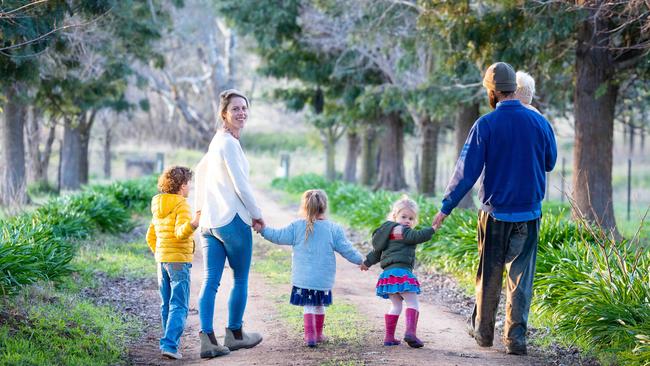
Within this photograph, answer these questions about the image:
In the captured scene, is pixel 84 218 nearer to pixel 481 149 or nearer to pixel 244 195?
pixel 244 195

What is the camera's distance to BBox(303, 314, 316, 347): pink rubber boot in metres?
7.07

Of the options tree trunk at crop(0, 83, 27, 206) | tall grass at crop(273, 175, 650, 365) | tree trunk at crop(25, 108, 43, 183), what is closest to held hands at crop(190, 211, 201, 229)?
tall grass at crop(273, 175, 650, 365)

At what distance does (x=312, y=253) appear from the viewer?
7043mm

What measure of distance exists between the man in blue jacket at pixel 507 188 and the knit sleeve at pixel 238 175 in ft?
4.82

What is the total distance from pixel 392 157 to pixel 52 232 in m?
18.3

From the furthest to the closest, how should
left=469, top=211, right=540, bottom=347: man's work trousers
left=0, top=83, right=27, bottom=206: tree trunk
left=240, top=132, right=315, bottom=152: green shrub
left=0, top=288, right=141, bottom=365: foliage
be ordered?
left=240, top=132, right=315, bottom=152: green shrub
left=0, top=83, right=27, bottom=206: tree trunk
left=469, top=211, right=540, bottom=347: man's work trousers
left=0, top=288, right=141, bottom=365: foliage

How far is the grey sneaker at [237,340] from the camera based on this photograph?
714 centimetres

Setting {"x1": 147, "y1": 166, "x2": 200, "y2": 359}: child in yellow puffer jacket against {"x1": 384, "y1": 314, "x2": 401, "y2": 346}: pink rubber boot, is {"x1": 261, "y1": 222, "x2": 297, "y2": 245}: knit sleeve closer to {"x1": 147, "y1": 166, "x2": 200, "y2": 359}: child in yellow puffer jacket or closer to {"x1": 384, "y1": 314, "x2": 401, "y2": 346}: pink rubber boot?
{"x1": 147, "y1": 166, "x2": 200, "y2": 359}: child in yellow puffer jacket

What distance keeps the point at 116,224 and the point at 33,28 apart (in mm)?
5147

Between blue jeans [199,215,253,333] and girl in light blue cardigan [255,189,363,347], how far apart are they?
0.71 ft

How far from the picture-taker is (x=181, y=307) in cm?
703

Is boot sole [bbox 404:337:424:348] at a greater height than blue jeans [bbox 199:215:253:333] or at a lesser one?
lesser

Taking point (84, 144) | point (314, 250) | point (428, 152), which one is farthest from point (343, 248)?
point (84, 144)

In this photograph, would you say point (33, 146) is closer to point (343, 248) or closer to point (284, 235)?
point (284, 235)
